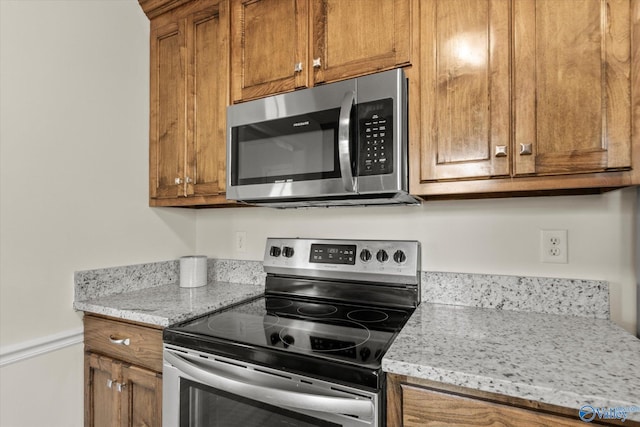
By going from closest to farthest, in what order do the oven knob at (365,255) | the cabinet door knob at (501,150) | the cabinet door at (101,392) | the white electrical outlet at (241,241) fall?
the cabinet door knob at (501,150) → the cabinet door at (101,392) → the oven knob at (365,255) → the white electrical outlet at (241,241)

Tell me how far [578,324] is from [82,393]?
1957mm

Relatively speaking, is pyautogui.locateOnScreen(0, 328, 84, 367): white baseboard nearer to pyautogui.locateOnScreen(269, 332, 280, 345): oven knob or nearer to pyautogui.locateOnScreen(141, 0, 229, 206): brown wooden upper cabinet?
pyautogui.locateOnScreen(141, 0, 229, 206): brown wooden upper cabinet

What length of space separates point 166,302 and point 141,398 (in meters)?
0.37

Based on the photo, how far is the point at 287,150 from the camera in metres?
1.39

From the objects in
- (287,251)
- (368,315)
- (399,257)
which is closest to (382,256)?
(399,257)

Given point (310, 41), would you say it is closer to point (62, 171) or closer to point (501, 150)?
point (501, 150)

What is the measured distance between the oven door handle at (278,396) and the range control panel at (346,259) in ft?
2.13

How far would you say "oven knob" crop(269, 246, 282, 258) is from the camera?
1724 mm

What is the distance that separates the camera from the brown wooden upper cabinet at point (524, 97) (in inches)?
38.2

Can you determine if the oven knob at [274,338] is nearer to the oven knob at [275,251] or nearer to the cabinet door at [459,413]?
the cabinet door at [459,413]

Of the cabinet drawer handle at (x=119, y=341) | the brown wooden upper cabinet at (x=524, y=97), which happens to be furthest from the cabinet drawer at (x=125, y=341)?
the brown wooden upper cabinet at (x=524, y=97)

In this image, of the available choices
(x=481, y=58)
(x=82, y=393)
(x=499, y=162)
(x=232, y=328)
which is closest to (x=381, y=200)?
(x=499, y=162)

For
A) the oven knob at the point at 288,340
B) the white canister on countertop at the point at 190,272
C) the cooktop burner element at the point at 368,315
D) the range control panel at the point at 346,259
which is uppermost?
the range control panel at the point at 346,259

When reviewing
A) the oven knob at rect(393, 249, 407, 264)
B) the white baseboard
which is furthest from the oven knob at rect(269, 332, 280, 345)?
the white baseboard
